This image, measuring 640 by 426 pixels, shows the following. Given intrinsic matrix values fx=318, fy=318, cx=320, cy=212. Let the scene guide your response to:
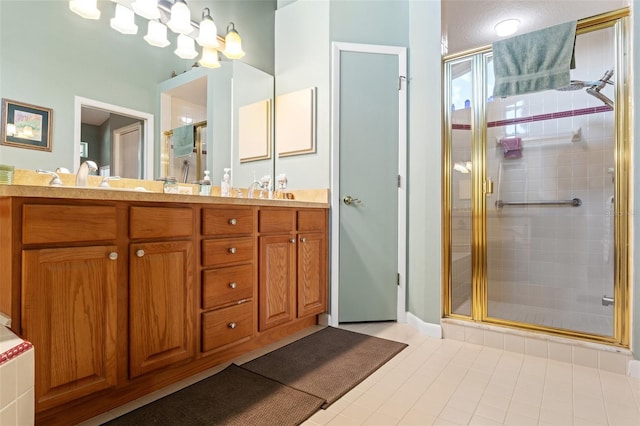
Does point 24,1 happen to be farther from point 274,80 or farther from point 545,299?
point 545,299

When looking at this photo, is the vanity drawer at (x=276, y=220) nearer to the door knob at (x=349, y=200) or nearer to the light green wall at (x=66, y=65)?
the door knob at (x=349, y=200)

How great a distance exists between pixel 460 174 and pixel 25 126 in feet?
8.00

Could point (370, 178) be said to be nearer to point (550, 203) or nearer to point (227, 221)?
point (227, 221)

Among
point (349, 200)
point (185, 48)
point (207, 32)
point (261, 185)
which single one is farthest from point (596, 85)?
point (185, 48)

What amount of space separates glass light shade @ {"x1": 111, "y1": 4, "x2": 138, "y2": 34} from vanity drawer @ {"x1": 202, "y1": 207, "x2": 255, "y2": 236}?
1.16m

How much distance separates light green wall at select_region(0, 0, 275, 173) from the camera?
4.72 feet

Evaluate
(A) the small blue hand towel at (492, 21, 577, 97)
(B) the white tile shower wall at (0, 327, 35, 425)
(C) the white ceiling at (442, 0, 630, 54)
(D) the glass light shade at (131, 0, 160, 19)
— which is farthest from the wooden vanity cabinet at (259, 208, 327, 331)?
(C) the white ceiling at (442, 0, 630, 54)

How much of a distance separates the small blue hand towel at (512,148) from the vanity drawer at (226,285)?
86.4 inches

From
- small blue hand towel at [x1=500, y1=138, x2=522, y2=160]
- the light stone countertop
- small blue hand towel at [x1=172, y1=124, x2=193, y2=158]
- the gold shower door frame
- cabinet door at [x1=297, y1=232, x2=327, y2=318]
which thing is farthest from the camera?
small blue hand towel at [x1=500, y1=138, x2=522, y2=160]

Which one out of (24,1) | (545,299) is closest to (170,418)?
(24,1)

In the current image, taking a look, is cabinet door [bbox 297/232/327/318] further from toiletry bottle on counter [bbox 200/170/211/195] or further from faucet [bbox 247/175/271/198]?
toiletry bottle on counter [bbox 200/170/211/195]

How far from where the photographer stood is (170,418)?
1.21m

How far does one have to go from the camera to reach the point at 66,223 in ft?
3.53

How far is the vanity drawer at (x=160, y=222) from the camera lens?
1270 mm
